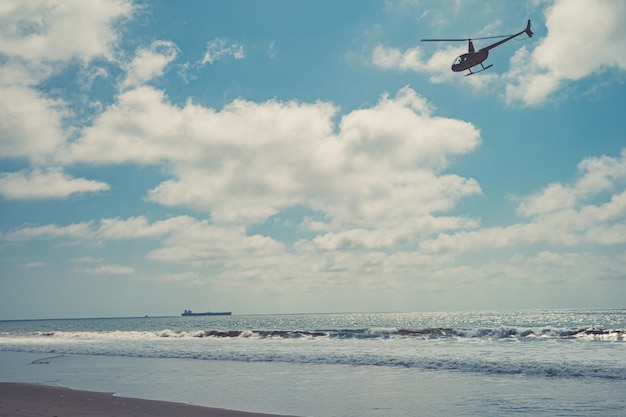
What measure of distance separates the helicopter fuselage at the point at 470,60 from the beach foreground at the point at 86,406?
2661 centimetres

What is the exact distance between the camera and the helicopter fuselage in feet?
108

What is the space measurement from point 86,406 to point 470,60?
28.4 meters

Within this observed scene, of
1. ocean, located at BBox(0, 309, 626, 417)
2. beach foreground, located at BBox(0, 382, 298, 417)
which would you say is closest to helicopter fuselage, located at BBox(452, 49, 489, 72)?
ocean, located at BBox(0, 309, 626, 417)

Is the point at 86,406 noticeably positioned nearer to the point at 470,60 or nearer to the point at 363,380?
the point at 363,380

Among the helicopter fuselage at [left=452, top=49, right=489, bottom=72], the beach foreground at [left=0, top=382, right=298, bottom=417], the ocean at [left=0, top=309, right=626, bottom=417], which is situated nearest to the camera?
the beach foreground at [left=0, top=382, right=298, bottom=417]

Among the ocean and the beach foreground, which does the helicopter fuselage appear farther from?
the beach foreground

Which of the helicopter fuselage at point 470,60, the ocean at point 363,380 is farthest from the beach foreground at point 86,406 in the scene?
the helicopter fuselage at point 470,60

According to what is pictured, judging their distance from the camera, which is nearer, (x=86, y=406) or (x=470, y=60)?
(x=86, y=406)

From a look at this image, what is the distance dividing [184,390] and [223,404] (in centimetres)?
350

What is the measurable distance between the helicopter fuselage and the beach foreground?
2661 centimetres

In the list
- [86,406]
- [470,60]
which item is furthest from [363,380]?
[470,60]

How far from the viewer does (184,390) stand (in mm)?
18391

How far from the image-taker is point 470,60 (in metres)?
33.1

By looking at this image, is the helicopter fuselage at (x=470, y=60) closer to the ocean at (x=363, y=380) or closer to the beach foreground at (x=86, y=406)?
the ocean at (x=363, y=380)
